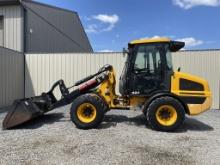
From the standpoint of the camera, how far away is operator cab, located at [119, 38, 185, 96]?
6754mm

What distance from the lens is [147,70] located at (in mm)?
6883

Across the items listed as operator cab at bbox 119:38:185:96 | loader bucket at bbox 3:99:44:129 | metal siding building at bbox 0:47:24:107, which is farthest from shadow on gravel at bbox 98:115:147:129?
metal siding building at bbox 0:47:24:107

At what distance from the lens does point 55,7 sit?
17188 mm

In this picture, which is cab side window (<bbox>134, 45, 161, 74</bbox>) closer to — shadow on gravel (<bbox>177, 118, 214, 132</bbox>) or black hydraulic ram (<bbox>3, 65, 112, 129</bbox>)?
black hydraulic ram (<bbox>3, 65, 112, 129</bbox>)

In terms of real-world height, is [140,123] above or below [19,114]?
below

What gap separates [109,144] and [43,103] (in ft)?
9.29

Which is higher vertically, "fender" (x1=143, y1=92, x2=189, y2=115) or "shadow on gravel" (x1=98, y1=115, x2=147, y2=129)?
"fender" (x1=143, y1=92, x2=189, y2=115)

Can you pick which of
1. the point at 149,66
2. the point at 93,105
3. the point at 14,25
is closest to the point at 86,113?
the point at 93,105

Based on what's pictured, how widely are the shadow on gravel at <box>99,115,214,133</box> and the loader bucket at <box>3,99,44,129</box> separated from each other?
1884mm

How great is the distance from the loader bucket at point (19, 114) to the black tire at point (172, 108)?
9.97ft

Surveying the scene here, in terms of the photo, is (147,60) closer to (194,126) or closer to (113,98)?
(113,98)

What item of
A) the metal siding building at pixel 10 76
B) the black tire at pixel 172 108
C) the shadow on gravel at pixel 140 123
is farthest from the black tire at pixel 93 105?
the metal siding building at pixel 10 76

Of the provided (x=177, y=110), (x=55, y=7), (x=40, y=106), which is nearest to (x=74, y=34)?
(x=55, y=7)

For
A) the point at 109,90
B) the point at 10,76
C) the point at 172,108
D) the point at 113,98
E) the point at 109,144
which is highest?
the point at 10,76
